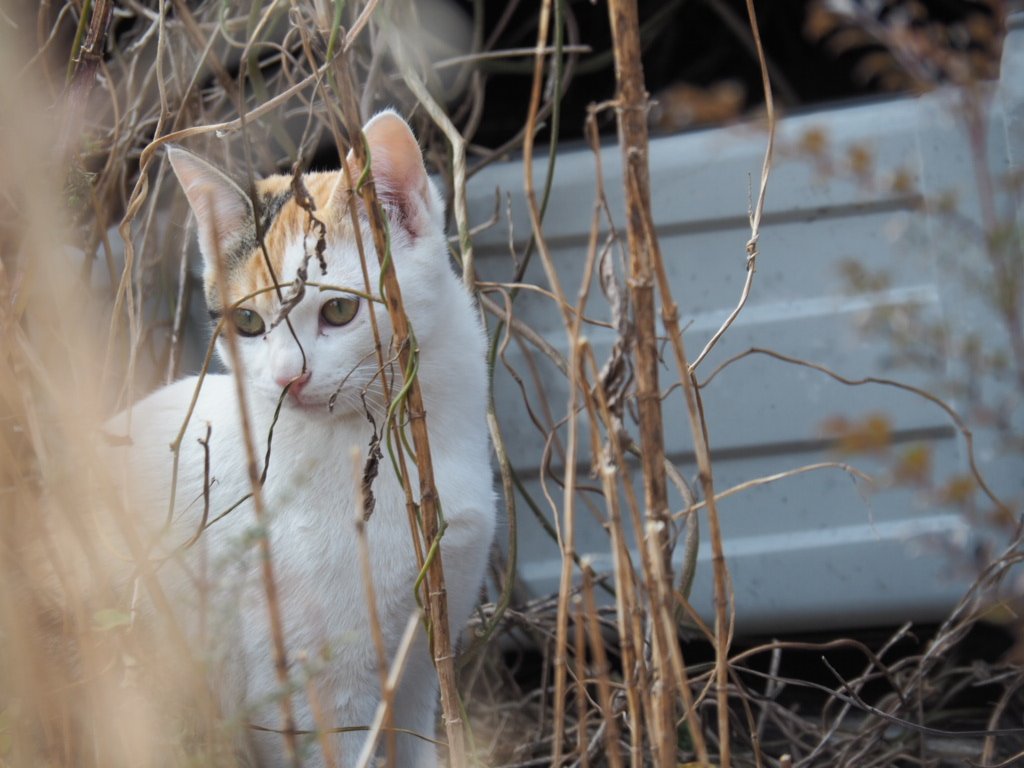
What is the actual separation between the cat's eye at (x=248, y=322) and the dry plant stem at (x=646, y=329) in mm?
639

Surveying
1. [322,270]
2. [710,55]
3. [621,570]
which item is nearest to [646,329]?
[621,570]

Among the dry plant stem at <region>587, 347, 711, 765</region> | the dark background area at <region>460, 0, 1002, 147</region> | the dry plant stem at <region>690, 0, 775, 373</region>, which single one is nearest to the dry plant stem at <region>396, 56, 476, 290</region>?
the dry plant stem at <region>690, 0, 775, 373</region>

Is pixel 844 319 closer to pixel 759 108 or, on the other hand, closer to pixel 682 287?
pixel 682 287

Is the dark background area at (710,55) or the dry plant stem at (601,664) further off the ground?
the dark background area at (710,55)

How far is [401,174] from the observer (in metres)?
1.32

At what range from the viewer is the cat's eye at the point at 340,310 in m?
1.29

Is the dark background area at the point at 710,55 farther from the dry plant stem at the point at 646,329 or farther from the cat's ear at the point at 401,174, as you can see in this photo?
the dry plant stem at the point at 646,329

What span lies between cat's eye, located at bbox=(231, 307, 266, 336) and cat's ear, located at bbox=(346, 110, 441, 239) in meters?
0.22

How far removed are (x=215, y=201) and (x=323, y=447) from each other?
1.22 ft

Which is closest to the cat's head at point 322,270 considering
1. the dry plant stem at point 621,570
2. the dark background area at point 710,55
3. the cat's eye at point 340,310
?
the cat's eye at point 340,310

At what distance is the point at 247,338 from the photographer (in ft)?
4.49

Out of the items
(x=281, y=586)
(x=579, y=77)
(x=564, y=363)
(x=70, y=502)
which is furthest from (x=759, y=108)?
(x=70, y=502)

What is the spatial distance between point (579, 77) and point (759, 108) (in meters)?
0.64

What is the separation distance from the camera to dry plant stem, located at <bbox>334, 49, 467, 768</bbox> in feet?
3.23
